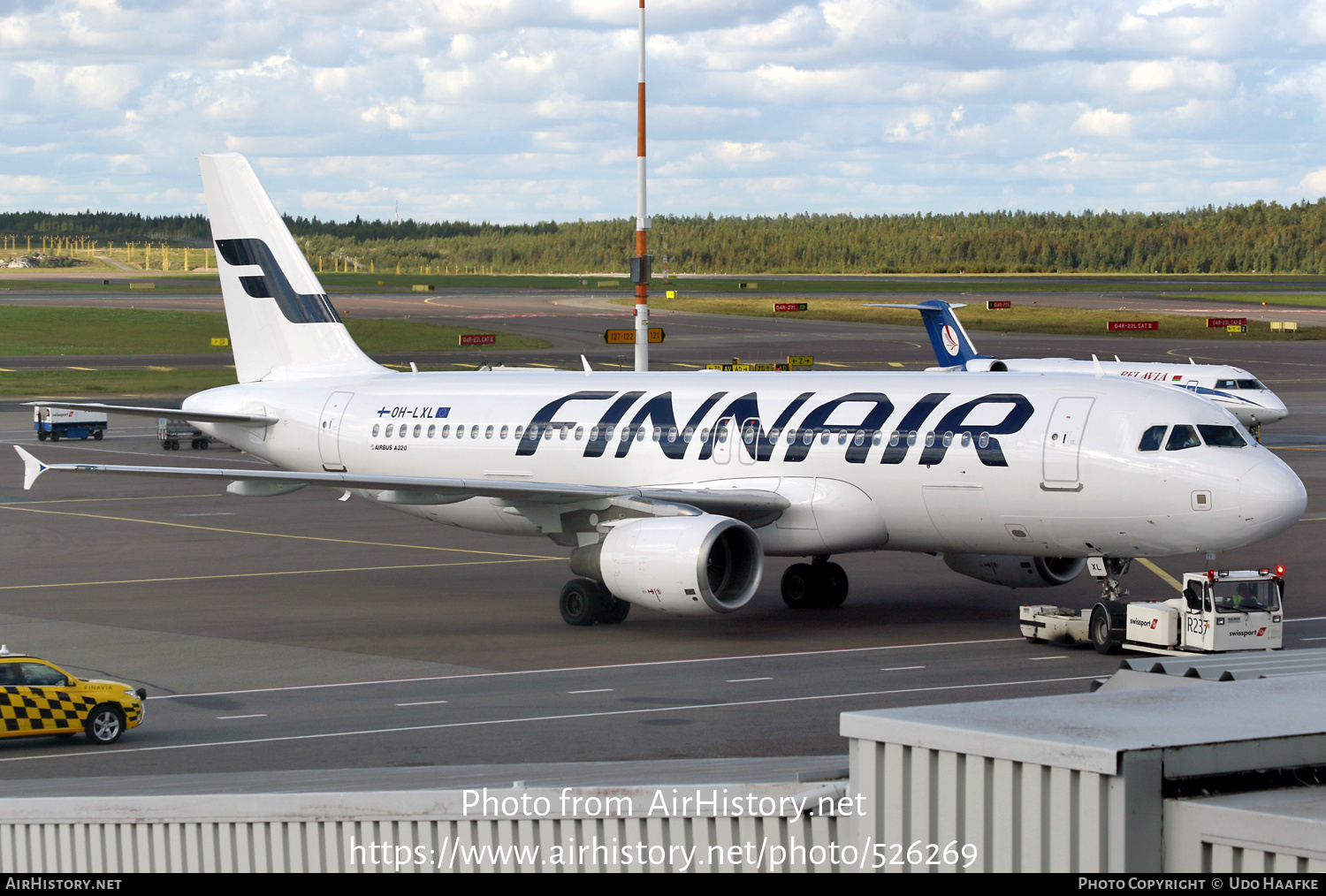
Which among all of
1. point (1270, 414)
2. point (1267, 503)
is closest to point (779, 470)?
point (1267, 503)

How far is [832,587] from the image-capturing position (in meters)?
32.4

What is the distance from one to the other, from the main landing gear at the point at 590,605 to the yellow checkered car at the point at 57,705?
10.2 meters

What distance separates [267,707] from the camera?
915 inches

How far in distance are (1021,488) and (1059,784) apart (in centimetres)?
2081

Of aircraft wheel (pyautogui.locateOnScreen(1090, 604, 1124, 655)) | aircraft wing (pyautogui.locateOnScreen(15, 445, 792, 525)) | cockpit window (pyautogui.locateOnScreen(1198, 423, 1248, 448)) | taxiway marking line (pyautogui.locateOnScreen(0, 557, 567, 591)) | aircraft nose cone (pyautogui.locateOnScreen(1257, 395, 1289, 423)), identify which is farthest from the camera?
aircraft nose cone (pyautogui.locateOnScreen(1257, 395, 1289, 423))

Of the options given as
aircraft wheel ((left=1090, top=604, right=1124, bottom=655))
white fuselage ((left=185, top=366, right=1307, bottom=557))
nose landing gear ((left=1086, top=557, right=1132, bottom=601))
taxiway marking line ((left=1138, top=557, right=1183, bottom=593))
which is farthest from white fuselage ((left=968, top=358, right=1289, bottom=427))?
aircraft wheel ((left=1090, top=604, right=1124, bottom=655))

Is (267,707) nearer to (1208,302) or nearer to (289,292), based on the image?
(289,292)

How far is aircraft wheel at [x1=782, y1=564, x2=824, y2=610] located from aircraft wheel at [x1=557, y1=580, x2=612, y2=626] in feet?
15.1

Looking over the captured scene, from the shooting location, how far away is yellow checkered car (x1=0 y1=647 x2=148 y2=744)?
2116cm

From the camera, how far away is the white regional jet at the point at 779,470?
26969mm

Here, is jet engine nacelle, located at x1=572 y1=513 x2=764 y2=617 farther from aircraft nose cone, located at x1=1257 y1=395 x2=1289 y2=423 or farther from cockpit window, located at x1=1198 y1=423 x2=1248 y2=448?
aircraft nose cone, located at x1=1257 y1=395 x2=1289 y2=423
